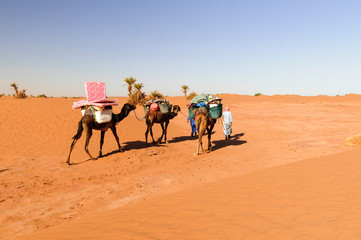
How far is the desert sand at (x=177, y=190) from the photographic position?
329 cm

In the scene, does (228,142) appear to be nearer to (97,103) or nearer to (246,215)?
(97,103)

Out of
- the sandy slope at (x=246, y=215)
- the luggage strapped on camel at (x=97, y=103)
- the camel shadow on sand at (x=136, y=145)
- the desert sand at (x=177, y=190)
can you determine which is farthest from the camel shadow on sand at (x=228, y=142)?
the sandy slope at (x=246, y=215)

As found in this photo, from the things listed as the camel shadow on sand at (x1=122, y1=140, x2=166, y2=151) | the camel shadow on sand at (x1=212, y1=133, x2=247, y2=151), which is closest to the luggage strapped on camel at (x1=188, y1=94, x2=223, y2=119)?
the camel shadow on sand at (x1=212, y1=133, x2=247, y2=151)

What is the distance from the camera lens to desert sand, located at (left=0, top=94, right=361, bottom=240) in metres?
3.29

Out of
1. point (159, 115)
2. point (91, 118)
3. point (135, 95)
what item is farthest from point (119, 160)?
point (135, 95)

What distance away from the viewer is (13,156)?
920cm

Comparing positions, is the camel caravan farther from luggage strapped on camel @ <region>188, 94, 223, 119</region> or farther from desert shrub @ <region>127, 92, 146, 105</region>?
desert shrub @ <region>127, 92, 146, 105</region>

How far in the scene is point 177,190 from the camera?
5840 millimetres

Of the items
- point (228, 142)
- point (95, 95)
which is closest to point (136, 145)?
point (95, 95)

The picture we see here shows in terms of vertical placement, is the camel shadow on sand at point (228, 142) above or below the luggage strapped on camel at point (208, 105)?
below

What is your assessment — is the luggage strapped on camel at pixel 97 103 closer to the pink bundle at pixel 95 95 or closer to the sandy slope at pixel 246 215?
the pink bundle at pixel 95 95

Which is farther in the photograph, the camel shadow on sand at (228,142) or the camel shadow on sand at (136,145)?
the camel shadow on sand at (228,142)

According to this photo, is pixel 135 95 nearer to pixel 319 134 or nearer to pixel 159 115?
pixel 159 115

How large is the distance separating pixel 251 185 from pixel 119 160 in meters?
5.64
